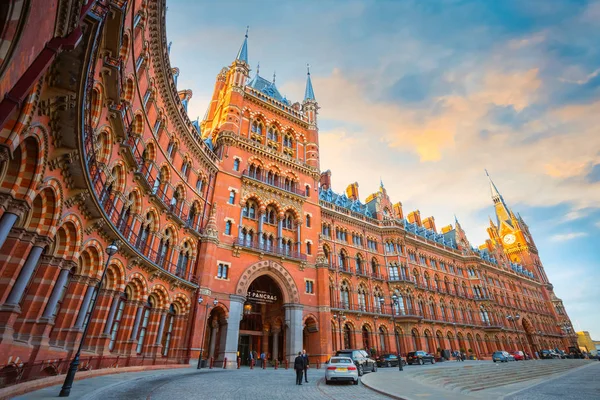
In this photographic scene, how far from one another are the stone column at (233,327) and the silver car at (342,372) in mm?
11985

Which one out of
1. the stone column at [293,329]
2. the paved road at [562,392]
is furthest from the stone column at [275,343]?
the paved road at [562,392]

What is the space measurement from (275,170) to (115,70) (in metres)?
22.5

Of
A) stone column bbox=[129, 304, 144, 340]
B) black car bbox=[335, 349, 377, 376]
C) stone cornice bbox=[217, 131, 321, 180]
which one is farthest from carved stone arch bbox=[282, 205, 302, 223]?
stone column bbox=[129, 304, 144, 340]

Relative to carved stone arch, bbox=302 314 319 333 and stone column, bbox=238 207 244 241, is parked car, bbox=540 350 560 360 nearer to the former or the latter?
carved stone arch, bbox=302 314 319 333

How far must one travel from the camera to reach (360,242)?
4234cm

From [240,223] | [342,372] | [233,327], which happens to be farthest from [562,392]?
[240,223]

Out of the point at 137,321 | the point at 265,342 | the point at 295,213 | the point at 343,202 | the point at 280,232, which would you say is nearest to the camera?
the point at 137,321

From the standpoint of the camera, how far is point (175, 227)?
23328 millimetres

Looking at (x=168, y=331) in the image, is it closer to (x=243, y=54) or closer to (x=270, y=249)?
(x=270, y=249)

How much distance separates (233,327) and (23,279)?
1763cm

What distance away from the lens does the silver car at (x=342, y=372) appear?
48.0ft

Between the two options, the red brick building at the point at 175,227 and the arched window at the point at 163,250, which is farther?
the arched window at the point at 163,250

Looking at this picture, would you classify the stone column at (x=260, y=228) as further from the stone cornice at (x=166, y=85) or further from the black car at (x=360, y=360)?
the black car at (x=360, y=360)

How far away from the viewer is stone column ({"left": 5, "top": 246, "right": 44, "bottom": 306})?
391 inches
